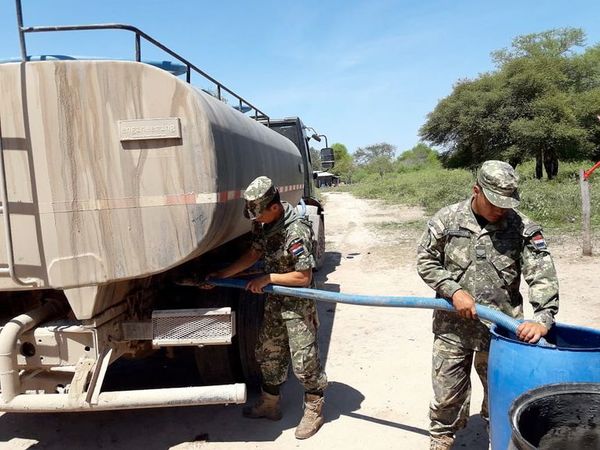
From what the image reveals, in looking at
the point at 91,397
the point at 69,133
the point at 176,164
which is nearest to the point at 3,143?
the point at 69,133

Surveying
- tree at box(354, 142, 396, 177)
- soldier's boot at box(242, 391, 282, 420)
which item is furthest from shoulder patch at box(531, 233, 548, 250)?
tree at box(354, 142, 396, 177)

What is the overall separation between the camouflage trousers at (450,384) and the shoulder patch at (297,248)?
3.21 ft

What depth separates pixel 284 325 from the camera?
11.6ft

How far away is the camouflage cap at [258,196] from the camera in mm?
3174

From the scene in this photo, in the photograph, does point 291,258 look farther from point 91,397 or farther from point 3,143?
point 3,143

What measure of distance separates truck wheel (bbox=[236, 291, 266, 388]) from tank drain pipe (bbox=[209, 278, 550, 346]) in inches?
21.4

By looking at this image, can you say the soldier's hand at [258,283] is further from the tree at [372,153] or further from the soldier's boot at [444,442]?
the tree at [372,153]

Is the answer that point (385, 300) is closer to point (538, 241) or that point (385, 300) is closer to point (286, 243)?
point (286, 243)

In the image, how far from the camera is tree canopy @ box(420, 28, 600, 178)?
25.8 meters

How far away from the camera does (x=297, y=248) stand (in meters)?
3.35

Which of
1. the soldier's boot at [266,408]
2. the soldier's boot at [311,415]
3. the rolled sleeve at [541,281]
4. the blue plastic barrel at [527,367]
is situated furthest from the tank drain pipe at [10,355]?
the rolled sleeve at [541,281]

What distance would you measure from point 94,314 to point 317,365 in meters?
1.44

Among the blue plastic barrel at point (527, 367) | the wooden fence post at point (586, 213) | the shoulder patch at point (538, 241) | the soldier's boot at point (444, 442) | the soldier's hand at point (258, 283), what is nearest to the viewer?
the blue plastic barrel at point (527, 367)

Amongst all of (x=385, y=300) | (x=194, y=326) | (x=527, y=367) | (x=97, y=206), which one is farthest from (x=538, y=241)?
(x=97, y=206)
